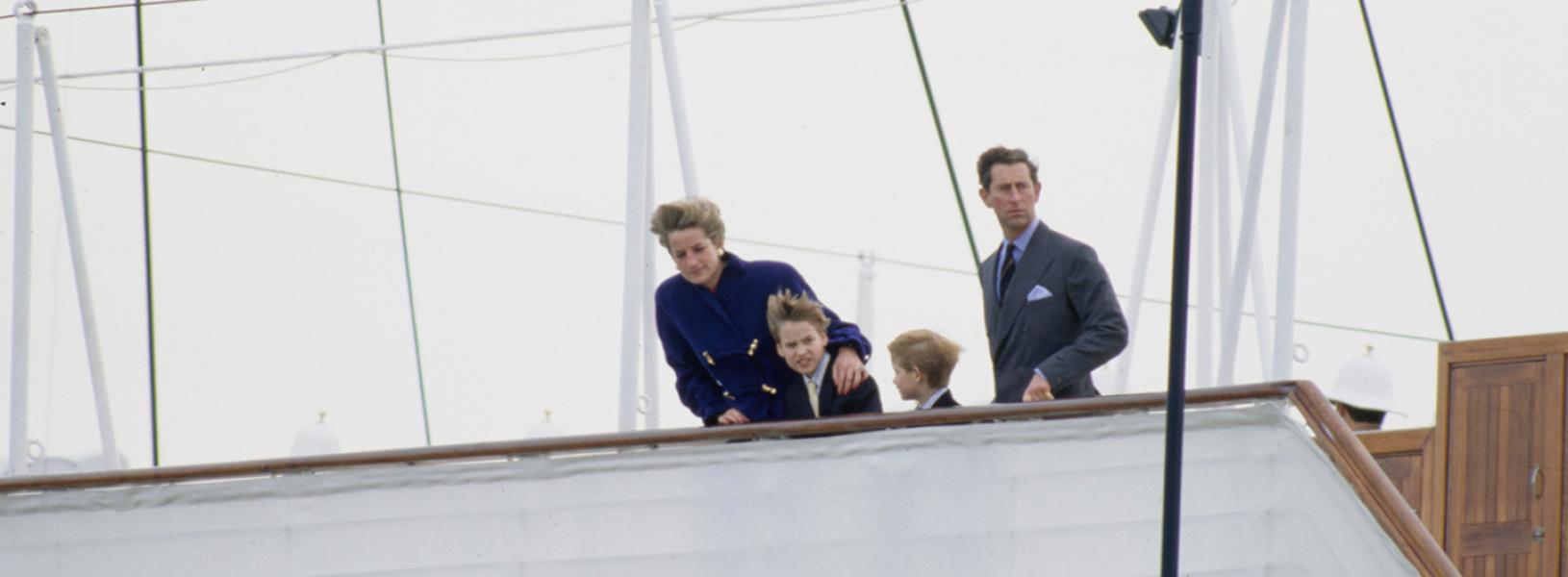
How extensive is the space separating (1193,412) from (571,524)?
3.35ft

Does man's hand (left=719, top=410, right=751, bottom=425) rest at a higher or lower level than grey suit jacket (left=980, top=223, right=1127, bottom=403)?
lower

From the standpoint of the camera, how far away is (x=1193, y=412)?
3352 millimetres

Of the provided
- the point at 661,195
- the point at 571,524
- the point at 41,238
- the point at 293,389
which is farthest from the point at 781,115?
the point at 571,524

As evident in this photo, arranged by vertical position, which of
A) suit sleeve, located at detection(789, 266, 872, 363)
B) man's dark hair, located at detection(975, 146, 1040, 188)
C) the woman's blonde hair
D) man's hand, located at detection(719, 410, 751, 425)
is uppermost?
man's dark hair, located at detection(975, 146, 1040, 188)

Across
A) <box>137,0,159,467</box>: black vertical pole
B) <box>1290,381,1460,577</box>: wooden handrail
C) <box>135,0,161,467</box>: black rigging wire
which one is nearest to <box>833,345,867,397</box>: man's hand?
<box>1290,381,1460,577</box>: wooden handrail

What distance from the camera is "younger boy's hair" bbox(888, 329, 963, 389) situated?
137 inches

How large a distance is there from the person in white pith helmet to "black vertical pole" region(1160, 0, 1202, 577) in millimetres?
3833

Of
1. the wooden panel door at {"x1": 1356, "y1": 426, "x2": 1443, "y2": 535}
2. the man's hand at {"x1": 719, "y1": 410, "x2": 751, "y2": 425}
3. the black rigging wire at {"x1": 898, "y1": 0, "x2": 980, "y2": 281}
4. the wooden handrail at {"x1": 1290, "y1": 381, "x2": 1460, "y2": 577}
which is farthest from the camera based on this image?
the black rigging wire at {"x1": 898, "y1": 0, "x2": 980, "y2": 281}

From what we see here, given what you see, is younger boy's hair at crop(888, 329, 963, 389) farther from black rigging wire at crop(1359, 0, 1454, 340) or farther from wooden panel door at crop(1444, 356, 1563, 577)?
black rigging wire at crop(1359, 0, 1454, 340)

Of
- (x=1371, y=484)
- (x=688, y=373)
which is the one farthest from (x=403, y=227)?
(x=1371, y=484)

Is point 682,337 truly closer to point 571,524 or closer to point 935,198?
point 571,524

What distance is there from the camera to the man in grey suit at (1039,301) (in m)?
3.40

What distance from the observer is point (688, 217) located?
343cm

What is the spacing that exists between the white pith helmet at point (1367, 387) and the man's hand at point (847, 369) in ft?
10.3
